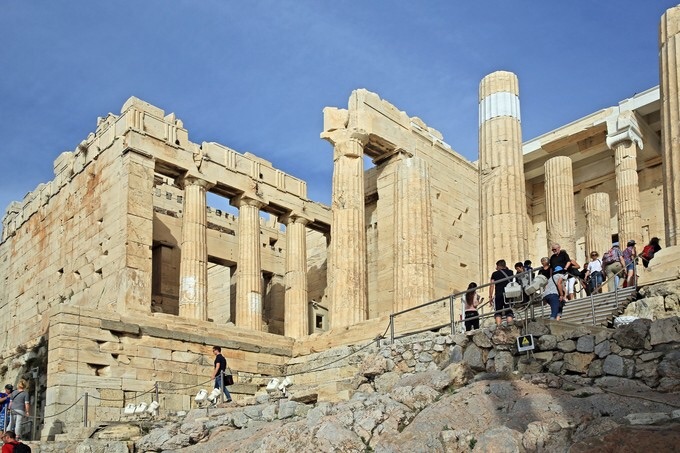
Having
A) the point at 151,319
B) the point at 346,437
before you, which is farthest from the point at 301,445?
the point at 151,319

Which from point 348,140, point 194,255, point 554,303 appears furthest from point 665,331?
point 194,255

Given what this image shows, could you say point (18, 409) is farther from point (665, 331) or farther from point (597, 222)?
point (597, 222)

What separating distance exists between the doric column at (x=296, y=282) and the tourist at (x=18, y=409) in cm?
1347

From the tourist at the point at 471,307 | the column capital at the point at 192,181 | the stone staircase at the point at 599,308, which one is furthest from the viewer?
the column capital at the point at 192,181

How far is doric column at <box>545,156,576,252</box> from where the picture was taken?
2862cm

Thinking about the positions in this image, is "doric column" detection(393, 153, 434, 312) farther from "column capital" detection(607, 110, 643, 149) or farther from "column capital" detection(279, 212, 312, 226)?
"column capital" detection(607, 110, 643, 149)

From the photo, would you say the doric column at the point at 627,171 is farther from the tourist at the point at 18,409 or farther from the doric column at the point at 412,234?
the tourist at the point at 18,409

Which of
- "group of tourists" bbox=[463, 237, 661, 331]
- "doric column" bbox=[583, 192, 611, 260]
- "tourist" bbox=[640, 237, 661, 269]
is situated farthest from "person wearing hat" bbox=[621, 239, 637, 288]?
"doric column" bbox=[583, 192, 611, 260]

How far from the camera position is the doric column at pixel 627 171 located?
26203mm

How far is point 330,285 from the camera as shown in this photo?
26.8m

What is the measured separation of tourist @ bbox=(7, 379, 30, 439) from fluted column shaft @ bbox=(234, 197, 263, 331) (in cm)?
1260

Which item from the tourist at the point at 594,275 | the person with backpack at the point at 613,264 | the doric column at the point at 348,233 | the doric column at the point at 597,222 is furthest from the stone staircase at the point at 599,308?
the doric column at the point at 597,222

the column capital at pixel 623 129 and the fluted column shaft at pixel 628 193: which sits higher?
the column capital at pixel 623 129

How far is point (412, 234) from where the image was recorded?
1080 inches
